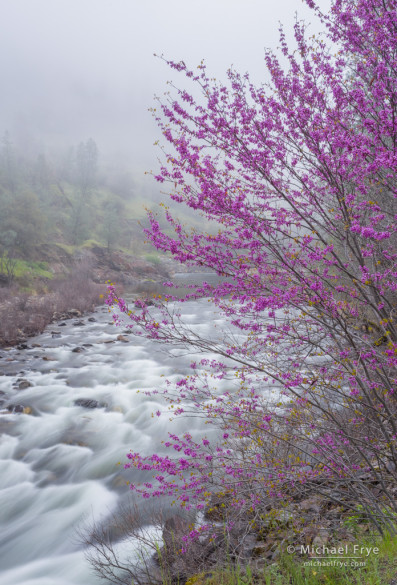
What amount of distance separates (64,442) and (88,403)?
1.71 m

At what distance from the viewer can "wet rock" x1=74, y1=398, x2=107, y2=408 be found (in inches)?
362

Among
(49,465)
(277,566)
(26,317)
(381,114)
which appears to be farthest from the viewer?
(26,317)

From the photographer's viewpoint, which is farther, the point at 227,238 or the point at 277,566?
the point at 227,238

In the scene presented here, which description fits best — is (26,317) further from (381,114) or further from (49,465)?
(381,114)

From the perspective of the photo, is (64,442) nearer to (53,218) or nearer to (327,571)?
(327,571)

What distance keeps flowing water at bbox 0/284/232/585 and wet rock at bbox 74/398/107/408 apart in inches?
3.7

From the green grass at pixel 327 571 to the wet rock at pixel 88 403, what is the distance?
6.60 meters

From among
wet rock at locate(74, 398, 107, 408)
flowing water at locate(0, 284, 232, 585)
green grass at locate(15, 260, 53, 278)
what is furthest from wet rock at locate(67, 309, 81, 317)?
wet rock at locate(74, 398, 107, 408)

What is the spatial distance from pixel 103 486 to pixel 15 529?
1511 mm

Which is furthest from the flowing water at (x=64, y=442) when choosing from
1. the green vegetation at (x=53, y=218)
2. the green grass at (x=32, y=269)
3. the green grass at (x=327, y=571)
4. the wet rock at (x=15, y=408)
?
the green grass at (x=32, y=269)

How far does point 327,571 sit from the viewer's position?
258 centimetres

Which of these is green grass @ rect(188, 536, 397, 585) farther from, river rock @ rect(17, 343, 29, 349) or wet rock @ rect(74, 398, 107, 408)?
river rock @ rect(17, 343, 29, 349)

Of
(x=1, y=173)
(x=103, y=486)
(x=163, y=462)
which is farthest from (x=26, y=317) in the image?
(x=1, y=173)

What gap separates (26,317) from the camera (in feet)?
55.0
